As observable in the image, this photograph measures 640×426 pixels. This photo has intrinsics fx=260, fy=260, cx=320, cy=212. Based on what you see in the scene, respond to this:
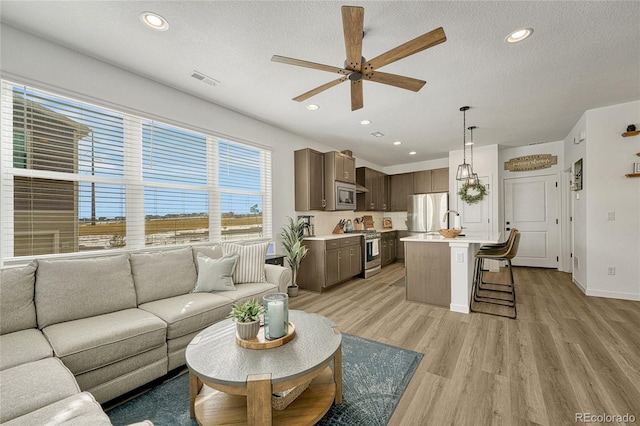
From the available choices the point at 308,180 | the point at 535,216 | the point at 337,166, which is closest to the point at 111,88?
the point at 308,180

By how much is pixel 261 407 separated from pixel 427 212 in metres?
6.04

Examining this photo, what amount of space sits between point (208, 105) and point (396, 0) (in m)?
2.49

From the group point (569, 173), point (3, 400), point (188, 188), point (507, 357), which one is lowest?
point (507, 357)

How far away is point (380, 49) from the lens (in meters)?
2.26

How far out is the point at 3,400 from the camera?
1116 millimetres

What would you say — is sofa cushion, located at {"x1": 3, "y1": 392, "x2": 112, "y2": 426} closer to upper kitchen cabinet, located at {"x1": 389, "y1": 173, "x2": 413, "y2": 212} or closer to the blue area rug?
the blue area rug

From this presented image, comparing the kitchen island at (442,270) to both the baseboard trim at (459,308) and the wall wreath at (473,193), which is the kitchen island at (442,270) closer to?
the baseboard trim at (459,308)

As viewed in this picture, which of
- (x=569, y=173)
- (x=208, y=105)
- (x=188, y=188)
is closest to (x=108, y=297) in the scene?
(x=188, y=188)

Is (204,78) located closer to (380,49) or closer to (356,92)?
(356,92)

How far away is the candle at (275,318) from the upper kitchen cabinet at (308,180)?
2.92 m

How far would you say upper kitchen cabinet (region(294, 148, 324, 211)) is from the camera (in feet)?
14.6

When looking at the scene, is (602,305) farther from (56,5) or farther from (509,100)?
(56,5)

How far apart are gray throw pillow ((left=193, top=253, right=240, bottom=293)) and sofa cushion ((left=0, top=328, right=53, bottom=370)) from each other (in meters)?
1.12

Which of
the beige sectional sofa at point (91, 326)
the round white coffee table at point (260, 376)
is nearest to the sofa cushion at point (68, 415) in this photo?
the beige sectional sofa at point (91, 326)
